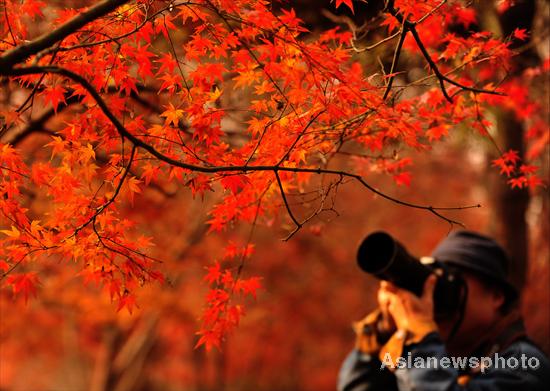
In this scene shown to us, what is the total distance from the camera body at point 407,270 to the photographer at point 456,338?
3 cm

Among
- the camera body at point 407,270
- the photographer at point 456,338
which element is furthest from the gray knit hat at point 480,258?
the camera body at point 407,270

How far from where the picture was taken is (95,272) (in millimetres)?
2115

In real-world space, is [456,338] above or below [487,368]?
above

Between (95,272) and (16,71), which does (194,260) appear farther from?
(16,71)

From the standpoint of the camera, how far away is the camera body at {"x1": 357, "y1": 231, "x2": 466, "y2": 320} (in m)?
2.36

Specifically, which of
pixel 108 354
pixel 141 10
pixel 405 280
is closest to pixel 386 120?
pixel 405 280

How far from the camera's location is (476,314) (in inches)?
104

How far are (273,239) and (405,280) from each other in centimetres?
891

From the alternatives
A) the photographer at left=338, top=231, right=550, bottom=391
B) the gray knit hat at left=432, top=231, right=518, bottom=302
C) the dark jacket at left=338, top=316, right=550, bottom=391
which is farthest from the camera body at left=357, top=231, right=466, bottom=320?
the dark jacket at left=338, top=316, right=550, bottom=391

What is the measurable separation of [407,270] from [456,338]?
600 millimetres

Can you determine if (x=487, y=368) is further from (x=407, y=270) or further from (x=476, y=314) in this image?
(x=407, y=270)

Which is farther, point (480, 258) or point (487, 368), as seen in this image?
point (480, 258)

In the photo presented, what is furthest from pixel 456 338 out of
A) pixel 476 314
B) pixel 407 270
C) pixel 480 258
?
pixel 407 270

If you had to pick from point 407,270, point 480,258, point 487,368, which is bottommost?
point 487,368
